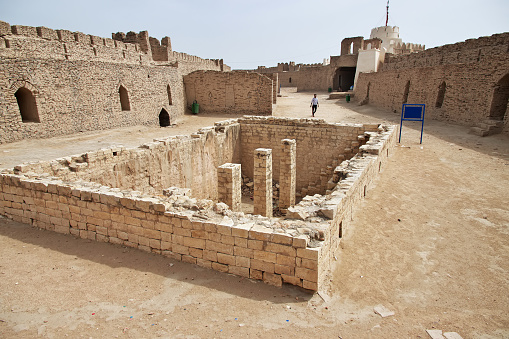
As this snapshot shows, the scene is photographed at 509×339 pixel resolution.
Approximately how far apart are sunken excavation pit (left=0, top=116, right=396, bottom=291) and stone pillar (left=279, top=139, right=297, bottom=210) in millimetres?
34

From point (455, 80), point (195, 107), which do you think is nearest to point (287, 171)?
point (455, 80)

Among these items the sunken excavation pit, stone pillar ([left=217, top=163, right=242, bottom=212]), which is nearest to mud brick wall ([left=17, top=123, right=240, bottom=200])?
the sunken excavation pit

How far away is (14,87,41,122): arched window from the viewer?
1373cm

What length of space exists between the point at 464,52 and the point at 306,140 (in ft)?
46.8

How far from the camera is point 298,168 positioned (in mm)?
13070

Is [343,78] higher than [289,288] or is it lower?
higher

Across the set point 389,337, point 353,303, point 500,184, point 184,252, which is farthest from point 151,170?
point 500,184

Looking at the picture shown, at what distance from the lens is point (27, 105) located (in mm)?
13938

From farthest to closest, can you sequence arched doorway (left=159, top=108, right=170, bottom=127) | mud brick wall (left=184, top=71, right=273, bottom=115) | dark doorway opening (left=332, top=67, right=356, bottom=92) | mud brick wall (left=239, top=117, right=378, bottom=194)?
dark doorway opening (left=332, top=67, right=356, bottom=92) → mud brick wall (left=184, top=71, right=273, bottom=115) → arched doorway (left=159, top=108, right=170, bottom=127) → mud brick wall (left=239, top=117, right=378, bottom=194)

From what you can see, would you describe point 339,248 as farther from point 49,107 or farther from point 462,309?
point 49,107

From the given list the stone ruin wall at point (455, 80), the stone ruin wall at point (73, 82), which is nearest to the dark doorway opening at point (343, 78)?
the stone ruin wall at point (455, 80)

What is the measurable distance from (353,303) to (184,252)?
2.68 metres

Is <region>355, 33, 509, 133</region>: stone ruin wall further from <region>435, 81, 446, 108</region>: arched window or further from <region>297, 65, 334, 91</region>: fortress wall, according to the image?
<region>297, 65, 334, 91</region>: fortress wall

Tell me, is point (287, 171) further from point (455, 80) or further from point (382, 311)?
point (455, 80)
